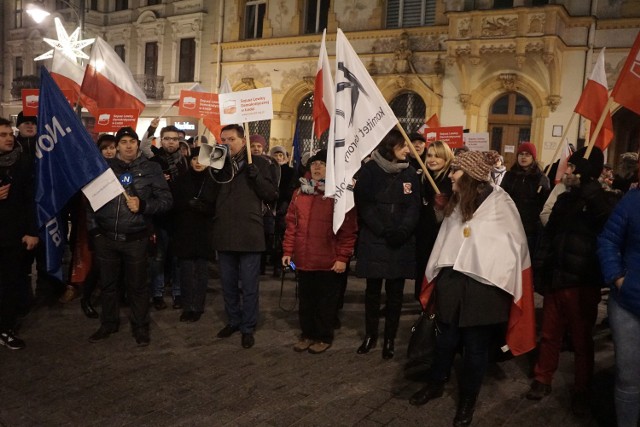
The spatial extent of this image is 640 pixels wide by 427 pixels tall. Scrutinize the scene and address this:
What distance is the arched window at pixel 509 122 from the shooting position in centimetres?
1702

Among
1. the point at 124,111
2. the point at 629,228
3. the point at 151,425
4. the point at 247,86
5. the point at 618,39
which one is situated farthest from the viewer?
the point at 247,86

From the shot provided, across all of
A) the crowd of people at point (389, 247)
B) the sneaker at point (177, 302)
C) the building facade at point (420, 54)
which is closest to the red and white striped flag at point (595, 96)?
the crowd of people at point (389, 247)

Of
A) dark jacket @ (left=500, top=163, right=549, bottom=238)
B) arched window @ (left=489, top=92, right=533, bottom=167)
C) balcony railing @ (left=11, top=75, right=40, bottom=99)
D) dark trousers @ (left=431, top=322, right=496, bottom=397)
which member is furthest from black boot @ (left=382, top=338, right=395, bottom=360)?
balcony railing @ (left=11, top=75, right=40, bottom=99)

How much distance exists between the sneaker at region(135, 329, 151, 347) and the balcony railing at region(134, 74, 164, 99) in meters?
21.0

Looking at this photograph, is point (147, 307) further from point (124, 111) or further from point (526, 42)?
point (526, 42)

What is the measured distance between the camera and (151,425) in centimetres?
369

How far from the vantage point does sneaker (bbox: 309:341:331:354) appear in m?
5.17

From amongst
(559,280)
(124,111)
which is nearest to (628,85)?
(559,280)

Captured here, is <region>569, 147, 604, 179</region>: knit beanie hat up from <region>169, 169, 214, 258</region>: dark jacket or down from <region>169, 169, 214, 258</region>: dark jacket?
up

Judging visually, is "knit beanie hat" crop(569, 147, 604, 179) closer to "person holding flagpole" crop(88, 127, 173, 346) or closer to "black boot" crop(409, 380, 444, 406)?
"black boot" crop(409, 380, 444, 406)

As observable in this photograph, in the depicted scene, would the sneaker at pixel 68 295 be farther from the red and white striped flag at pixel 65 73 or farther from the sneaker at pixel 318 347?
the red and white striped flag at pixel 65 73

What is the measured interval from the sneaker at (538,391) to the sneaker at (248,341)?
2.41m

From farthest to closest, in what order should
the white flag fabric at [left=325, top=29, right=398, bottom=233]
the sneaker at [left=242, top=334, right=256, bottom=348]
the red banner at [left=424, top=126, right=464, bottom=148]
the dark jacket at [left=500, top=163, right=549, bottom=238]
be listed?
the red banner at [left=424, top=126, right=464, bottom=148]
the dark jacket at [left=500, top=163, right=549, bottom=238]
the sneaker at [left=242, top=334, right=256, bottom=348]
the white flag fabric at [left=325, top=29, right=398, bottom=233]

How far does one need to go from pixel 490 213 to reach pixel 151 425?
260 centimetres
